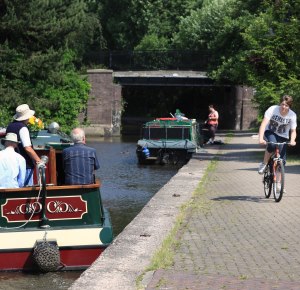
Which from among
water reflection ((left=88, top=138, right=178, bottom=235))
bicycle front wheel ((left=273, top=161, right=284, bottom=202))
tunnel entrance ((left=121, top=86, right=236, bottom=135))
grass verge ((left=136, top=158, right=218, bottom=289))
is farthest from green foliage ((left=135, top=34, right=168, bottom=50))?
bicycle front wheel ((left=273, top=161, right=284, bottom=202))

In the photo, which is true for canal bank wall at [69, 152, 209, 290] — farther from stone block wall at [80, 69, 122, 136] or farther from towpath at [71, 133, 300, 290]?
stone block wall at [80, 69, 122, 136]

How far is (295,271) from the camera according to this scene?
7.99 meters

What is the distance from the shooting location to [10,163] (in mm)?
11078

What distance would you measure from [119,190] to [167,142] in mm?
8785

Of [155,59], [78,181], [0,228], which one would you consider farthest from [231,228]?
[155,59]

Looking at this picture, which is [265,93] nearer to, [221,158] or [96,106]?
[221,158]

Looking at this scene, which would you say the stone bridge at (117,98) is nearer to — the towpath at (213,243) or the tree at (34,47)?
the tree at (34,47)

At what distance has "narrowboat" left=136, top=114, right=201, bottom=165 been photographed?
29359mm

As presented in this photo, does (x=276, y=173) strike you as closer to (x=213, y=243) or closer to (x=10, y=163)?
(x=213, y=243)

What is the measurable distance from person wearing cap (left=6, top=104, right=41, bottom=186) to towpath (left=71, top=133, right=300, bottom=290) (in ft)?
5.68

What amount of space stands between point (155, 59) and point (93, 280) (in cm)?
5427

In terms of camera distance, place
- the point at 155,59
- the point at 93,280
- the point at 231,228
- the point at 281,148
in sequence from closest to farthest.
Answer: the point at 93,280
the point at 231,228
the point at 281,148
the point at 155,59

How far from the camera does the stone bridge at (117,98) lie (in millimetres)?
53875

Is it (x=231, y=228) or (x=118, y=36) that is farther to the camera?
(x=118, y=36)
